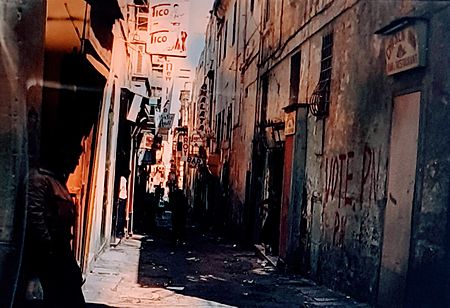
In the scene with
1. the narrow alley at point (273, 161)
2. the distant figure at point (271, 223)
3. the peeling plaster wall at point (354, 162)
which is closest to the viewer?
the narrow alley at point (273, 161)

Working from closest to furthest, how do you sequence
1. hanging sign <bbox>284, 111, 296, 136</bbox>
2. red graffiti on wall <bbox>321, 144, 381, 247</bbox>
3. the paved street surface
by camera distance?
red graffiti on wall <bbox>321, 144, 381, 247</bbox> → the paved street surface → hanging sign <bbox>284, 111, 296, 136</bbox>

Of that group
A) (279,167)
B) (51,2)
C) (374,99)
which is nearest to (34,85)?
(51,2)

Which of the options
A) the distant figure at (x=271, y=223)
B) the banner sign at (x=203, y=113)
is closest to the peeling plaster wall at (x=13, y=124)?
the distant figure at (x=271, y=223)

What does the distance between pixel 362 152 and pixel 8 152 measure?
5.35 m

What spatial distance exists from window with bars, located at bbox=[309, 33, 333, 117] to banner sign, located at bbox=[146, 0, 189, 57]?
3.88m

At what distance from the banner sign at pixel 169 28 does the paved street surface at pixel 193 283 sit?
458 cm

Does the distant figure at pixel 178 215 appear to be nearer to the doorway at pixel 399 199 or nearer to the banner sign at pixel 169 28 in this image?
the banner sign at pixel 169 28

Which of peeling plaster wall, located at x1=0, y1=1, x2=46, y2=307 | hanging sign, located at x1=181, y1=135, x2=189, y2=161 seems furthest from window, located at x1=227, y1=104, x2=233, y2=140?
peeling plaster wall, located at x1=0, y1=1, x2=46, y2=307

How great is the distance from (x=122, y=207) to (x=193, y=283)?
7.45 meters

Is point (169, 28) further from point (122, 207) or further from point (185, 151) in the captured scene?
point (185, 151)

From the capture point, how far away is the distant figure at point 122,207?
52.6 ft

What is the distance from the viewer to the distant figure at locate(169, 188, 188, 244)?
1762 cm

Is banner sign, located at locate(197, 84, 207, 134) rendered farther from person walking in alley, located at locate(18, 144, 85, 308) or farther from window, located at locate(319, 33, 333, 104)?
person walking in alley, located at locate(18, 144, 85, 308)

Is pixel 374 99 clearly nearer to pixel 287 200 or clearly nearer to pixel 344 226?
pixel 344 226
